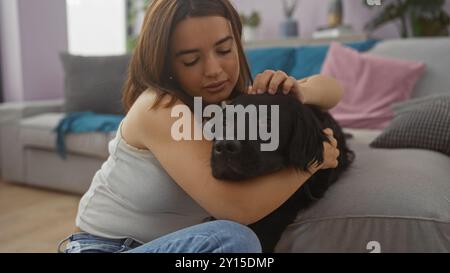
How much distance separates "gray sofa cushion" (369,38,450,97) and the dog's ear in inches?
43.5

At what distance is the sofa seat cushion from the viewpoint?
152cm

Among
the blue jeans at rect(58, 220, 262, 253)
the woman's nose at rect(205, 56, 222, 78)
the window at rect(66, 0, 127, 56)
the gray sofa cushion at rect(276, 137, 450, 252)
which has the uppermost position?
the window at rect(66, 0, 127, 56)

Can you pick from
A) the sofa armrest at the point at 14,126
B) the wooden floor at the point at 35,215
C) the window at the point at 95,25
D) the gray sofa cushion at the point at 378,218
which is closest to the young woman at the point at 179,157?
the gray sofa cushion at the point at 378,218

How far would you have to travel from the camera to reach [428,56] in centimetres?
167

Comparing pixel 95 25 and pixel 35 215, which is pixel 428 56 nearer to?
pixel 95 25

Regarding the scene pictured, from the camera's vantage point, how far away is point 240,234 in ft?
1.78

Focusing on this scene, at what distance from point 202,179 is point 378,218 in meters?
0.33

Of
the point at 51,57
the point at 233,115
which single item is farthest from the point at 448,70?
the point at 51,57

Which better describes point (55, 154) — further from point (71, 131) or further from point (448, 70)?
point (448, 70)

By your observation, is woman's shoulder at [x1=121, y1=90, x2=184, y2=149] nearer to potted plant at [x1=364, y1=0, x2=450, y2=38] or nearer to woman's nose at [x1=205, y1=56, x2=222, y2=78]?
→ woman's nose at [x1=205, y1=56, x2=222, y2=78]

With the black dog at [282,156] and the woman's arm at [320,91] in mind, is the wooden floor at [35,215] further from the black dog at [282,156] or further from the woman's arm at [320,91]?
the woman's arm at [320,91]

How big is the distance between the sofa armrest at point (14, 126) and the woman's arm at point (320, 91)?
1598 mm

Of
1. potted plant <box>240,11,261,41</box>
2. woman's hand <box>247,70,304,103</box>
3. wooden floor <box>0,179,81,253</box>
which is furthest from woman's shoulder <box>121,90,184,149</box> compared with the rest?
potted plant <box>240,11,261,41</box>

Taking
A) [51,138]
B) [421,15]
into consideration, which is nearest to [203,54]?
[51,138]
